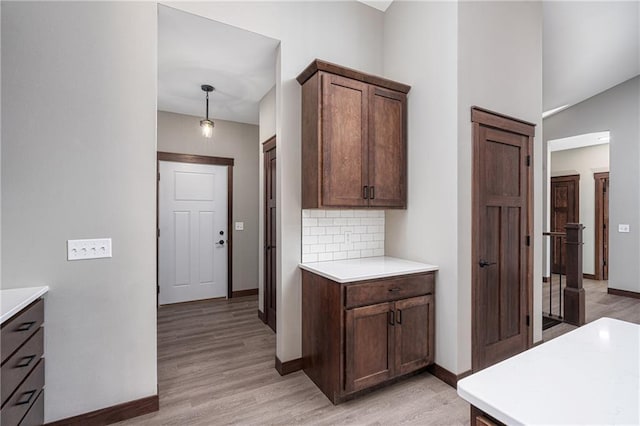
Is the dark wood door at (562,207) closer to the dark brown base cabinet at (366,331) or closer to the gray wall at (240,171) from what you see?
the dark brown base cabinet at (366,331)

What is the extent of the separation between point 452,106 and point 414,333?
1.82m

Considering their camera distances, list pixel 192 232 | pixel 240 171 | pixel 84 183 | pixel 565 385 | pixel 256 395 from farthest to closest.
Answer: pixel 240 171
pixel 192 232
pixel 256 395
pixel 84 183
pixel 565 385

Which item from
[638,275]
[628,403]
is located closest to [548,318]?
[638,275]

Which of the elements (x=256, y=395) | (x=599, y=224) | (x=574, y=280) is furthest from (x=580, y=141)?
(x=256, y=395)

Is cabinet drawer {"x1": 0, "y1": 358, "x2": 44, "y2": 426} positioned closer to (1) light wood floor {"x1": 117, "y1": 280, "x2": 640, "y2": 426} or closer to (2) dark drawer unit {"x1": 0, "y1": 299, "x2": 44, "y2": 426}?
(2) dark drawer unit {"x1": 0, "y1": 299, "x2": 44, "y2": 426}

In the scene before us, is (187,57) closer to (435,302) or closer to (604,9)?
(435,302)

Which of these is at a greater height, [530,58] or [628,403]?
[530,58]

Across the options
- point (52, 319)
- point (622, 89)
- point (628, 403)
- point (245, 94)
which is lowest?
point (52, 319)

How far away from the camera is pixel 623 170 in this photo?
502 centimetres

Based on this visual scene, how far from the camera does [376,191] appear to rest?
2.65 meters

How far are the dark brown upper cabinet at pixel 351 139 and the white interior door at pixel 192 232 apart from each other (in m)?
2.66

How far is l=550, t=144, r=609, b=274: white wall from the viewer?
244 inches

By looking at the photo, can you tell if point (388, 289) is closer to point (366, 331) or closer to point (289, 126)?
point (366, 331)

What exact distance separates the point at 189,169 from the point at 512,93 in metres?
4.23
